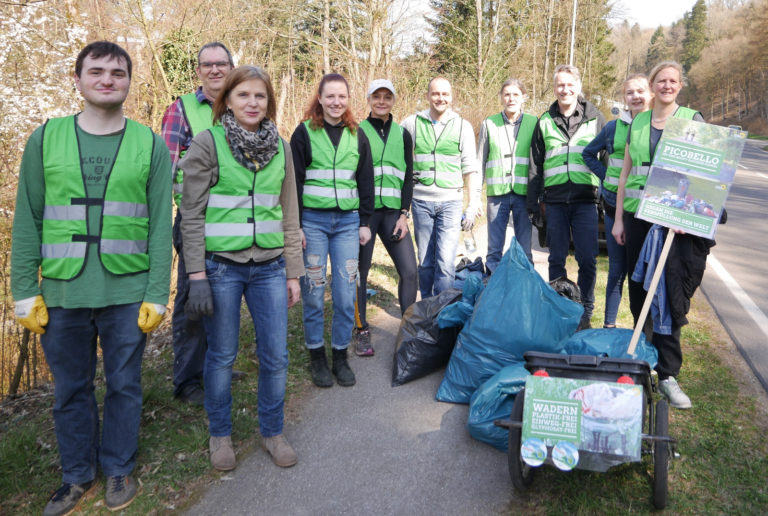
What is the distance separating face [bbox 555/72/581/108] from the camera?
4.50 metres

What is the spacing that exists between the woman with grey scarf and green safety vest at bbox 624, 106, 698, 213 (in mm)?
2276

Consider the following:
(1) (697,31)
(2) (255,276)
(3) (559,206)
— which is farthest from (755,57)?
(2) (255,276)

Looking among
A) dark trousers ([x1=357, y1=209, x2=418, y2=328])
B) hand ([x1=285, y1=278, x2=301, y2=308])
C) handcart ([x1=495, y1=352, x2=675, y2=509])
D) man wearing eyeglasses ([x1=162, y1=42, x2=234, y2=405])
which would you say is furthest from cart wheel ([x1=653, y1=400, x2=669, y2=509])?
man wearing eyeglasses ([x1=162, y1=42, x2=234, y2=405])

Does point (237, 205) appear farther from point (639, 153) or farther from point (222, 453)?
point (639, 153)

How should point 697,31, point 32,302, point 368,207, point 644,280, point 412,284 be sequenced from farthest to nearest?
point 697,31 < point 412,284 < point 368,207 < point 644,280 < point 32,302

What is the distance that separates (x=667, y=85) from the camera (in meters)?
3.40

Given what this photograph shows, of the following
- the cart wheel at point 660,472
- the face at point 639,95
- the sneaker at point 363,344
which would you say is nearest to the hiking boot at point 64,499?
the sneaker at point 363,344

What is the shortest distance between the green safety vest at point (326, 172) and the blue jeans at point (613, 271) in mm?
2102

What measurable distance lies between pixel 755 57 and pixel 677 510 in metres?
54.4

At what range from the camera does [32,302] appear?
93.0 inches

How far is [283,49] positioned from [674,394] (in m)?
16.2

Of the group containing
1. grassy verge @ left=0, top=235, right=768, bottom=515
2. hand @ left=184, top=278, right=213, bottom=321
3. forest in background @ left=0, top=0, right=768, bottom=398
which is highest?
forest in background @ left=0, top=0, right=768, bottom=398

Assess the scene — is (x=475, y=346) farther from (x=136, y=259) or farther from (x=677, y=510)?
(x=136, y=259)

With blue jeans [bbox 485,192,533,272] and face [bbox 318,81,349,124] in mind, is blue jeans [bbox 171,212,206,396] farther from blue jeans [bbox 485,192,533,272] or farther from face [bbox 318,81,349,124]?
blue jeans [bbox 485,192,533,272]
